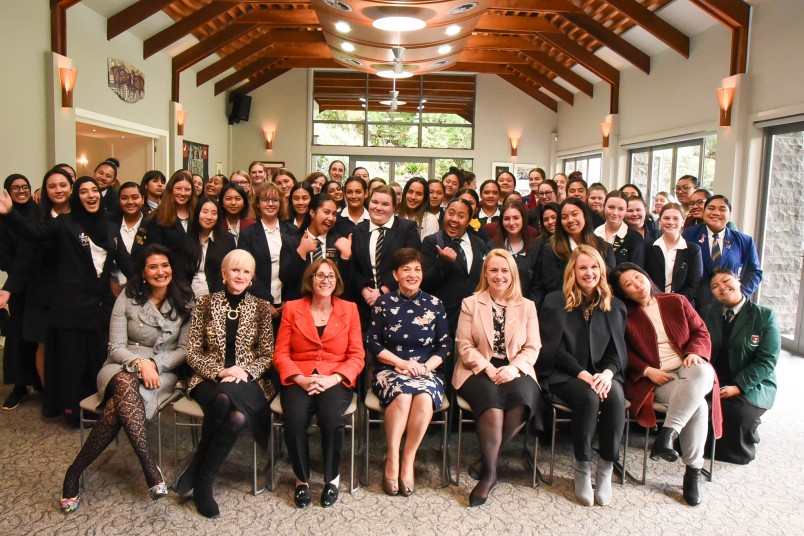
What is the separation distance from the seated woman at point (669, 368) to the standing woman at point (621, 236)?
54cm

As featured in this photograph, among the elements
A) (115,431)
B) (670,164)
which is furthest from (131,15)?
(670,164)

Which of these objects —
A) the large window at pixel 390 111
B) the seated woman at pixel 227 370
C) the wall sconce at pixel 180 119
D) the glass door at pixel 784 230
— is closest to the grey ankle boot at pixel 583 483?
the seated woman at pixel 227 370

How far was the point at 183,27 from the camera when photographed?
8.48 meters

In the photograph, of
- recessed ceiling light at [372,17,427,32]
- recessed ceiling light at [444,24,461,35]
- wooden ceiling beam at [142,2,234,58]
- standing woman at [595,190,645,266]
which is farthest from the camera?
wooden ceiling beam at [142,2,234,58]

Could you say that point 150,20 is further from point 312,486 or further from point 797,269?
point 797,269

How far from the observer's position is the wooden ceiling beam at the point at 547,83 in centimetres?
1209

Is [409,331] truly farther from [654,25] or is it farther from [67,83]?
[654,25]

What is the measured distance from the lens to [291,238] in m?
3.73

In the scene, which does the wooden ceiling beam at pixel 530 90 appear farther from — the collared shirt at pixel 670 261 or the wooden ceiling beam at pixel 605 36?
the collared shirt at pixel 670 261

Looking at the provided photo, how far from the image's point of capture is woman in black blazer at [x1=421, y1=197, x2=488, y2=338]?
3.66m

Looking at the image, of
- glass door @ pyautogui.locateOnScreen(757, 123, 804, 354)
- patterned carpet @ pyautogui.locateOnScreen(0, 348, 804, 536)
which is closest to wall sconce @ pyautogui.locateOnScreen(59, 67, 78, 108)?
patterned carpet @ pyautogui.locateOnScreen(0, 348, 804, 536)

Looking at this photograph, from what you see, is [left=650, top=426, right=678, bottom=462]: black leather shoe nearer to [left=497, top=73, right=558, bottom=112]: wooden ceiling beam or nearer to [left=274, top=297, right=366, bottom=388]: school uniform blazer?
[left=274, top=297, right=366, bottom=388]: school uniform blazer

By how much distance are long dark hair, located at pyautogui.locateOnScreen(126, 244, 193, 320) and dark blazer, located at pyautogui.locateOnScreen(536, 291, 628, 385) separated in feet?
6.60

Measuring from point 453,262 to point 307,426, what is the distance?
1.38 metres
